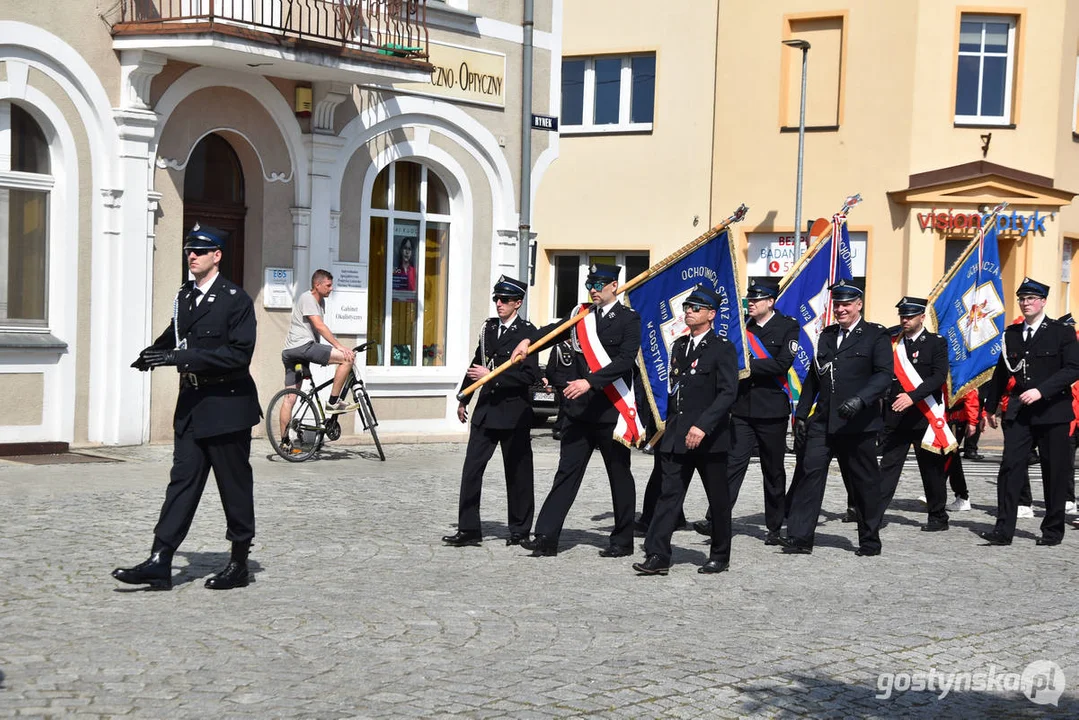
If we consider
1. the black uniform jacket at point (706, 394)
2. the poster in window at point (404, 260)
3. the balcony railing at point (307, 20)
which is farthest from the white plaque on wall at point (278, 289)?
the black uniform jacket at point (706, 394)

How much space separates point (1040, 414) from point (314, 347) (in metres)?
7.21

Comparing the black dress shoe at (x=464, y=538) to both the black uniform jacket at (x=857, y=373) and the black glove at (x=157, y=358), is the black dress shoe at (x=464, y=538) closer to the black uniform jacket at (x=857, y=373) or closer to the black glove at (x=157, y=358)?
the black uniform jacket at (x=857, y=373)

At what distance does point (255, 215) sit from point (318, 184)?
0.82 m

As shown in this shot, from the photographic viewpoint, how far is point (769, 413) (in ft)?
37.2

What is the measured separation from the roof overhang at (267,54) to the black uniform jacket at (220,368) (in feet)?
23.6

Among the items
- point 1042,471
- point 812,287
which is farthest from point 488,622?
point 812,287

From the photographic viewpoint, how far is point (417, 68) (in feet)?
56.3

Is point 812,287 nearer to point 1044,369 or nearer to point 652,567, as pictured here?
point 1044,369

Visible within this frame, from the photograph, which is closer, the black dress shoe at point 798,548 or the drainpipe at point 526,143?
the black dress shoe at point 798,548

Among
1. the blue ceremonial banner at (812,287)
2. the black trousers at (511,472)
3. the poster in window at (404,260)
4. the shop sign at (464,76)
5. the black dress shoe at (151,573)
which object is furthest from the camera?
the poster in window at (404,260)

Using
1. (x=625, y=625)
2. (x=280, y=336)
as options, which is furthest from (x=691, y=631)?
(x=280, y=336)

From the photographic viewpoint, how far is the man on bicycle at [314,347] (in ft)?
50.5

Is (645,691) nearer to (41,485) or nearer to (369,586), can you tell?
(369,586)

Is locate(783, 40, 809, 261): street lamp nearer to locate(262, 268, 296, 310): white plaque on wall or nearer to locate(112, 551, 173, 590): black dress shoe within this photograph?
locate(262, 268, 296, 310): white plaque on wall
